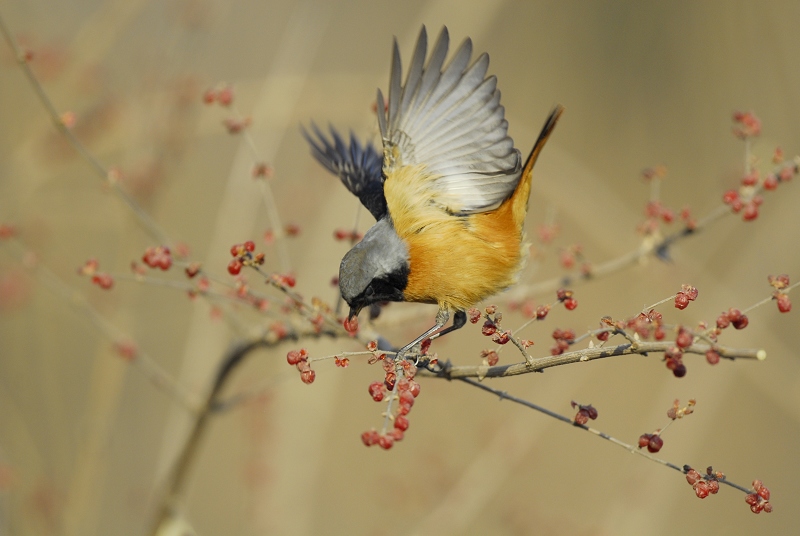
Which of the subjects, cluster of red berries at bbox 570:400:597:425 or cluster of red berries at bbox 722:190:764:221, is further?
cluster of red berries at bbox 722:190:764:221

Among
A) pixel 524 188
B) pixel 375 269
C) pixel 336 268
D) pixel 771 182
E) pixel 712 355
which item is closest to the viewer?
pixel 712 355

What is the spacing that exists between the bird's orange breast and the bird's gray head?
40 mm

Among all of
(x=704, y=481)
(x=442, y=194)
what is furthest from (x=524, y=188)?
(x=704, y=481)

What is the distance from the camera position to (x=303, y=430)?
372 centimetres

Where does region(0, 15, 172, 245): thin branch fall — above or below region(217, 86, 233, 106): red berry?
below

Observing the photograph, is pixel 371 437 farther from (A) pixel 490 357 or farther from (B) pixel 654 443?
(B) pixel 654 443

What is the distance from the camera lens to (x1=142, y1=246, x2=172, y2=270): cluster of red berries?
234cm

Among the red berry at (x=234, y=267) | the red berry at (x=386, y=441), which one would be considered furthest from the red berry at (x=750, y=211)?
the red berry at (x=234, y=267)

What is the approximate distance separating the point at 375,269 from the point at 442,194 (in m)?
0.41

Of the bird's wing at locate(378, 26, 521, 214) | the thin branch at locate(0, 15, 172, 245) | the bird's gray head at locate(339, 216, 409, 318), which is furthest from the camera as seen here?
the bird's gray head at locate(339, 216, 409, 318)

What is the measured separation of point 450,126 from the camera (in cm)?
264

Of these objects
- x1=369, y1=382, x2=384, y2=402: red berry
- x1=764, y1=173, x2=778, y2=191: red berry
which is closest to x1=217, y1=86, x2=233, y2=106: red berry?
x1=369, y1=382, x2=384, y2=402: red berry

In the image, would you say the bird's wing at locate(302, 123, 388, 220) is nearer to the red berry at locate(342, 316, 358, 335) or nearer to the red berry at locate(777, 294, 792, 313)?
the red berry at locate(342, 316, 358, 335)

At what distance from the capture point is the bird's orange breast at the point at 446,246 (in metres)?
2.88
